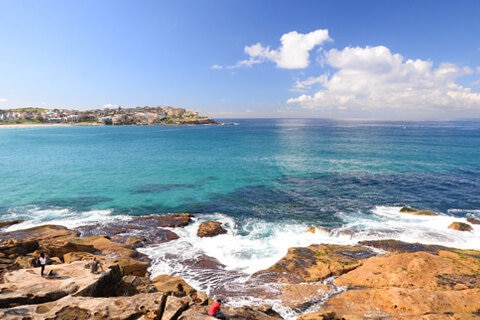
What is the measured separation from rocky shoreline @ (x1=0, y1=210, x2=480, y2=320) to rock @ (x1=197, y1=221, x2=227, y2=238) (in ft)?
1.41

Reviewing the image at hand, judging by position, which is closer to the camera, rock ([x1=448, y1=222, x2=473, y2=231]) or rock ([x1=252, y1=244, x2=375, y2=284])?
rock ([x1=252, y1=244, x2=375, y2=284])

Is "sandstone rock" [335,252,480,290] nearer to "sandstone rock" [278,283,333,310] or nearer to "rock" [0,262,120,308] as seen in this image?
"sandstone rock" [278,283,333,310]

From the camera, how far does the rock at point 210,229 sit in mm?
30806

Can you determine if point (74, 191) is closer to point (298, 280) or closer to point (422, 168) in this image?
point (298, 280)

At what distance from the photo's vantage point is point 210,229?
3156cm

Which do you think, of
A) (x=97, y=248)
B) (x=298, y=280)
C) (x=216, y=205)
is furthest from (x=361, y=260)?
(x=97, y=248)

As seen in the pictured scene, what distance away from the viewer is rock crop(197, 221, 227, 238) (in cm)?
3081

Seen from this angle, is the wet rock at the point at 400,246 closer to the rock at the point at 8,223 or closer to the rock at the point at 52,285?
the rock at the point at 52,285

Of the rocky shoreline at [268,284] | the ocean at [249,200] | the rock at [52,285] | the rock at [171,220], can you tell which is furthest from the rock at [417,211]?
the rock at [52,285]

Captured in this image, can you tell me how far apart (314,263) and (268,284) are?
528 cm

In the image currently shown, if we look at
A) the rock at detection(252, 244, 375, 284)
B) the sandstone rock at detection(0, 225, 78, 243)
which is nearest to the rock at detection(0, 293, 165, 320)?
the rock at detection(252, 244, 375, 284)

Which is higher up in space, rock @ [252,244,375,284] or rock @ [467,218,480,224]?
rock @ [467,218,480,224]

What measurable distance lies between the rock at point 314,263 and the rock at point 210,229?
923cm

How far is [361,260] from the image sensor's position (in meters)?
24.0
